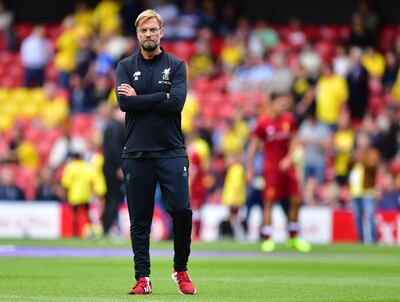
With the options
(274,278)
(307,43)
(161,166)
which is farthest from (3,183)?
(161,166)

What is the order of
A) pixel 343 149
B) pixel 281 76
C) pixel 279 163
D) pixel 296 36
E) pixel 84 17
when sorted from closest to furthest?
pixel 279 163
pixel 343 149
pixel 281 76
pixel 296 36
pixel 84 17

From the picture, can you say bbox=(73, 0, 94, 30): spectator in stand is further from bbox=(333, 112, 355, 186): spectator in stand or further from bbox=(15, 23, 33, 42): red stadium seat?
bbox=(333, 112, 355, 186): spectator in stand

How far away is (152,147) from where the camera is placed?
11.5 meters

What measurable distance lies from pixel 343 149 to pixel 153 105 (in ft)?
55.2

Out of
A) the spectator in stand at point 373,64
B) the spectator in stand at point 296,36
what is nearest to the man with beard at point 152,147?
the spectator in stand at point 373,64

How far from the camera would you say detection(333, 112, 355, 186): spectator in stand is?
1093 inches

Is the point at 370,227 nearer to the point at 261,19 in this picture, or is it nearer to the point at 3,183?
the point at 3,183

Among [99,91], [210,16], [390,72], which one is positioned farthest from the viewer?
[210,16]

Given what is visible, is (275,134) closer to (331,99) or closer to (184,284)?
(331,99)

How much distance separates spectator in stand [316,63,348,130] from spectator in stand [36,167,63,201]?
6802 millimetres

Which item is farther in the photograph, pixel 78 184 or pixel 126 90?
pixel 78 184

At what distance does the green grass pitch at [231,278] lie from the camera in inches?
450

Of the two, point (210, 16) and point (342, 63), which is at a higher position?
point (210, 16)

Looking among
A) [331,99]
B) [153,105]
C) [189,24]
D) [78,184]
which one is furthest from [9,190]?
[153,105]
